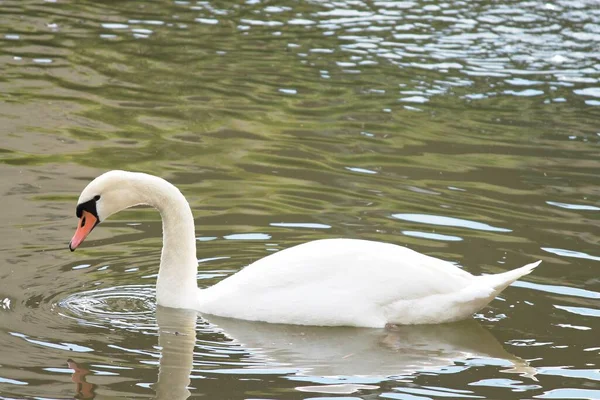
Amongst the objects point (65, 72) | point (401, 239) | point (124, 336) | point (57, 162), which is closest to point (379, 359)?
point (124, 336)

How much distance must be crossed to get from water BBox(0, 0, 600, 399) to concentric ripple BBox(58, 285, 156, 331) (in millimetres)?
22

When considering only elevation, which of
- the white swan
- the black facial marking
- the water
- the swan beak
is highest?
the black facial marking

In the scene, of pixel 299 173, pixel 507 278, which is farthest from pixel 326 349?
pixel 299 173

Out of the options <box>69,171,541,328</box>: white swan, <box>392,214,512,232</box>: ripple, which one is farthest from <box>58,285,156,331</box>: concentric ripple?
<box>392,214,512,232</box>: ripple

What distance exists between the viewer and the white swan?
8.00 meters

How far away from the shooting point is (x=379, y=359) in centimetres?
761

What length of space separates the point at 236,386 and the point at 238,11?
1367 centimetres

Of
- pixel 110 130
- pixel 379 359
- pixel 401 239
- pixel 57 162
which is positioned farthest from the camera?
pixel 110 130

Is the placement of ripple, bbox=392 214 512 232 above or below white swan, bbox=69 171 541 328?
below

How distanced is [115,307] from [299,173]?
374 centimetres

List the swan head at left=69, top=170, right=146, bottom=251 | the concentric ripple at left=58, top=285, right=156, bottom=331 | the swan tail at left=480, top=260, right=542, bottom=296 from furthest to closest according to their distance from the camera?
1. the swan head at left=69, top=170, right=146, bottom=251
2. the concentric ripple at left=58, top=285, right=156, bottom=331
3. the swan tail at left=480, top=260, right=542, bottom=296

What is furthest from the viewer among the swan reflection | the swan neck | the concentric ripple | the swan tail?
the swan neck

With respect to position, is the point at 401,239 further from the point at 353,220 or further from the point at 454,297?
the point at 454,297

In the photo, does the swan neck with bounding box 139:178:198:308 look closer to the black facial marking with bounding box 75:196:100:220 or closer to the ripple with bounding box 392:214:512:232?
the black facial marking with bounding box 75:196:100:220
